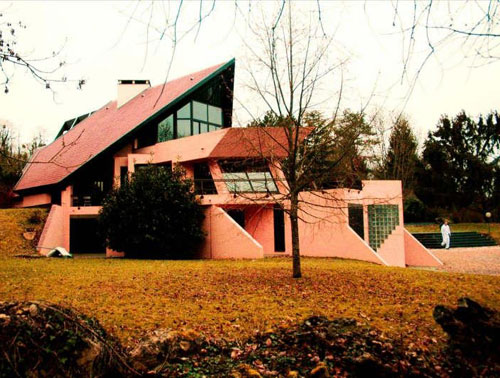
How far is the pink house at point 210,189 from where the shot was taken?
722 inches

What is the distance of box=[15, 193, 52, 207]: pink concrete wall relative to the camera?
81.1 feet

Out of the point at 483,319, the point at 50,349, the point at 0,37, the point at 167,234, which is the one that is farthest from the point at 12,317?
the point at 167,234

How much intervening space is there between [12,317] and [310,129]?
10529mm

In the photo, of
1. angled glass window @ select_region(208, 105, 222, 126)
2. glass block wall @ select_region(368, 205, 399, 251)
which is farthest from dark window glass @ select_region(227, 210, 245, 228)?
angled glass window @ select_region(208, 105, 222, 126)

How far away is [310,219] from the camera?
60.6 ft

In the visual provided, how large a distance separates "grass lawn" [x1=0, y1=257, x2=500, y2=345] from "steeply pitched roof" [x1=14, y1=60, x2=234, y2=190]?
11083 millimetres

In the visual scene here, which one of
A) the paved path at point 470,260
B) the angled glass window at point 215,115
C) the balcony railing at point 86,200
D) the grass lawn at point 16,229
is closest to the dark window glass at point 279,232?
the paved path at point 470,260

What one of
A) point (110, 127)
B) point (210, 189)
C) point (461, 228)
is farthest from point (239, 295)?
point (461, 228)

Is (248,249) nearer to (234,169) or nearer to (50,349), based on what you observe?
(234,169)

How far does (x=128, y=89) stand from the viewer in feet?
96.6

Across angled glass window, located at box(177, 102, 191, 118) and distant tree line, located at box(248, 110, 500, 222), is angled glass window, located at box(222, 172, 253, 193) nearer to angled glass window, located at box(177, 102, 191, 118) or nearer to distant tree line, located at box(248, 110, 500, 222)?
angled glass window, located at box(177, 102, 191, 118)

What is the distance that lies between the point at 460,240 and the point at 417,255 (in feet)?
30.2

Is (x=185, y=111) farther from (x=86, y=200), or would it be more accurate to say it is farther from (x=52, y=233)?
(x=52, y=233)

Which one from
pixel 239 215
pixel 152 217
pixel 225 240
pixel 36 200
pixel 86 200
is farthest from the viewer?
pixel 36 200
